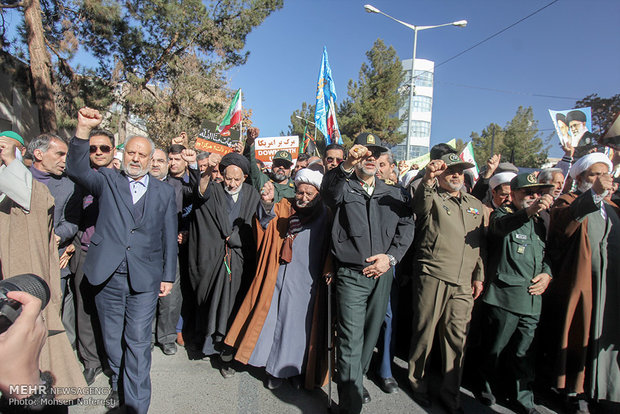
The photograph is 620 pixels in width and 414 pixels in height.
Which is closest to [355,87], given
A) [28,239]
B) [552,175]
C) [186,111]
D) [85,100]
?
[186,111]

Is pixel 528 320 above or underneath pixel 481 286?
underneath

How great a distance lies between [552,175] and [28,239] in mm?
4392

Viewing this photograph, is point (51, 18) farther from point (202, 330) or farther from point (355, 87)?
point (355, 87)

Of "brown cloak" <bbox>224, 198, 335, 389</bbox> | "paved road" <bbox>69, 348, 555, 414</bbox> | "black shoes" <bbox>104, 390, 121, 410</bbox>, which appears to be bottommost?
"paved road" <bbox>69, 348, 555, 414</bbox>

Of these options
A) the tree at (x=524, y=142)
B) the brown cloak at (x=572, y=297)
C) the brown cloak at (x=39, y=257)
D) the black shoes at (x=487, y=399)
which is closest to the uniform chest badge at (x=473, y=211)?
the brown cloak at (x=572, y=297)

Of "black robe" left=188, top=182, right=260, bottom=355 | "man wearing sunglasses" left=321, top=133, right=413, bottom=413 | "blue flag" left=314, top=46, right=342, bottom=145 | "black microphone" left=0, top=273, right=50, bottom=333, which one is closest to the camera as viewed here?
"black microphone" left=0, top=273, right=50, bottom=333

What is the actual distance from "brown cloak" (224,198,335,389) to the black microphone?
2.11m

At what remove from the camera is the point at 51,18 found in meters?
11.9

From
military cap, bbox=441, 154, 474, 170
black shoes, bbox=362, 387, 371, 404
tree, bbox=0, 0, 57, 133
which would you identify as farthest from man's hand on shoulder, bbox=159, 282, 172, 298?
tree, bbox=0, 0, 57, 133

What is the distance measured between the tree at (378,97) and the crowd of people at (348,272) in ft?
70.1

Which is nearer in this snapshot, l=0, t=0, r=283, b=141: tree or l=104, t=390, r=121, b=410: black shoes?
l=104, t=390, r=121, b=410: black shoes

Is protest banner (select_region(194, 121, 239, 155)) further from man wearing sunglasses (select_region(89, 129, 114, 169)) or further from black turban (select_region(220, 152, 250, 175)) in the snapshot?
man wearing sunglasses (select_region(89, 129, 114, 169))

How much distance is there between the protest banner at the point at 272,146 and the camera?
10445 mm

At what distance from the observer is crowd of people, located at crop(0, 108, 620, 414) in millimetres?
2877
